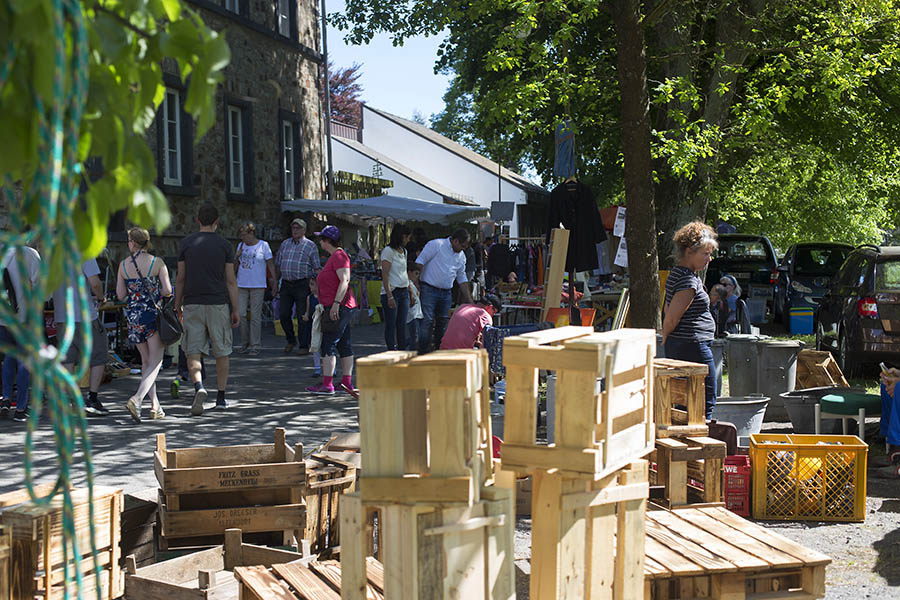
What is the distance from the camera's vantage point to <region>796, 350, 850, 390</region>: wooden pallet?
10281 millimetres

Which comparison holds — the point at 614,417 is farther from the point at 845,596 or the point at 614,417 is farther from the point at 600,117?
the point at 600,117

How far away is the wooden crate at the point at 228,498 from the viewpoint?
207 inches

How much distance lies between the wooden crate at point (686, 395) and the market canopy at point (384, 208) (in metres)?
14.6

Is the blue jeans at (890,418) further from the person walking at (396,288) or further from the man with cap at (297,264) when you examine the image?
the man with cap at (297,264)

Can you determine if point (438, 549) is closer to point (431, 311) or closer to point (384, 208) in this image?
point (431, 311)

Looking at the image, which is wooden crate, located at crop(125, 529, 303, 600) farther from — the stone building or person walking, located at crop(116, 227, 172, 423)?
the stone building

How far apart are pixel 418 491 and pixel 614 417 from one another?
97 cm

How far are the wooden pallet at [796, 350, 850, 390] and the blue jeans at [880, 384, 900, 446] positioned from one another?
2.13 meters

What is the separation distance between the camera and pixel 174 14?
1.98 m

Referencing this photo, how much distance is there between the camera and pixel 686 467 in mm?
5867

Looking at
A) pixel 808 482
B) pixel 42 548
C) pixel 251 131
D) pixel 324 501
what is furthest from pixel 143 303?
pixel 251 131

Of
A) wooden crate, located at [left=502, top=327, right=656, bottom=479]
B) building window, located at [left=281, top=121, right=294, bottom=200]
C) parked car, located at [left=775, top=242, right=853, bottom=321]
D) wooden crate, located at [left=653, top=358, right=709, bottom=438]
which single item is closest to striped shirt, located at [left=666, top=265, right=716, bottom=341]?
wooden crate, located at [left=653, top=358, right=709, bottom=438]

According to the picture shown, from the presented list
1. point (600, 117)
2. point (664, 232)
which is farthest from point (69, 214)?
point (600, 117)

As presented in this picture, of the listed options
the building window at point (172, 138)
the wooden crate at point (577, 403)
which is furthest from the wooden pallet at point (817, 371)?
the building window at point (172, 138)
